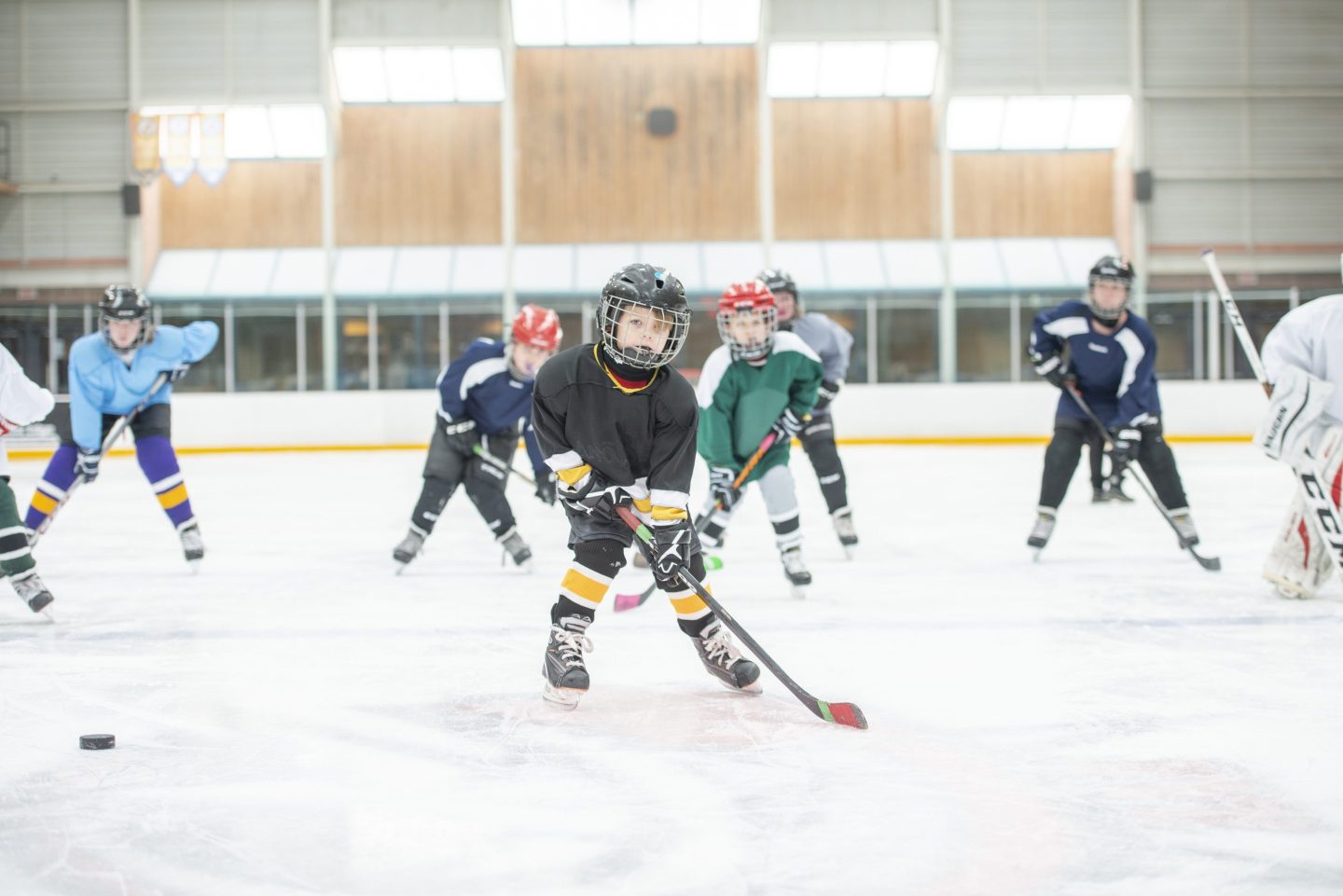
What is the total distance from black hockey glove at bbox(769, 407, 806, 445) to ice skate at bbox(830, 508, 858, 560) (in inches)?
42.1

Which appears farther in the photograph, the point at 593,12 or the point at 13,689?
the point at 593,12

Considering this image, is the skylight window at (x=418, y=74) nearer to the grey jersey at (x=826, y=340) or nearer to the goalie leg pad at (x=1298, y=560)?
the grey jersey at (x=826, y=340)

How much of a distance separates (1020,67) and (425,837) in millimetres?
15051

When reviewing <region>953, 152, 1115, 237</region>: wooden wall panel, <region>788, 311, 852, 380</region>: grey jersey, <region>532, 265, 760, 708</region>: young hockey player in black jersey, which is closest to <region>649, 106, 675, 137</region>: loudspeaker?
<region>953, 152, 1115, 237</region>: wooden wall panel

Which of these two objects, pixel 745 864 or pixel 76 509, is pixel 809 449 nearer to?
pixel 745 864

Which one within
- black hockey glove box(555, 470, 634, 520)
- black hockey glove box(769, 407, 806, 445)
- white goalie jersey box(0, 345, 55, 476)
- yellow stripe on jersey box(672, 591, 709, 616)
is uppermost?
white goalie jersey box(0, 345, 55, 476)

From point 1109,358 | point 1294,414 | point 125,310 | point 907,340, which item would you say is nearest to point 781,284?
point 1109,358

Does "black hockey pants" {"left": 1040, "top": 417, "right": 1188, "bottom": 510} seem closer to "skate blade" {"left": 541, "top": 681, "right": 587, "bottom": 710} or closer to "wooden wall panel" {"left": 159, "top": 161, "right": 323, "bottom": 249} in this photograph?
"skate blade" {"left": 541, "top": 681, "right": 587, "bottom": 710}

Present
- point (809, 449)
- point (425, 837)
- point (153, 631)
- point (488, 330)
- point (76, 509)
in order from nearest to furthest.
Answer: point (425, 837) → point (153, 631) → point (809, 449) → point (76, 509) → point (488, 330)

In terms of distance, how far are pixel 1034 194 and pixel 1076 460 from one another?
39.3 feet

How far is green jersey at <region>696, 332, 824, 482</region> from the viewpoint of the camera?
3.99 metres

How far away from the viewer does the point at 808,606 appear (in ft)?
12.7

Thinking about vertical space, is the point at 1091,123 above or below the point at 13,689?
above

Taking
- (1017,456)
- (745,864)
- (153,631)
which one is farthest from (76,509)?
(1017,456)
